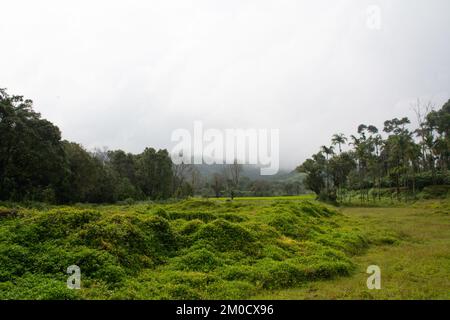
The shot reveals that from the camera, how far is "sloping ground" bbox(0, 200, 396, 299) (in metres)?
11.1

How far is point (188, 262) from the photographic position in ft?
46.3

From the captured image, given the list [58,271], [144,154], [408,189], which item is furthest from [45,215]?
[408,189]

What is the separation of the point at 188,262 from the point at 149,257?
1715 mm

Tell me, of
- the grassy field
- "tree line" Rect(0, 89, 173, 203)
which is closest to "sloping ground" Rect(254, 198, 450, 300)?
the grassy field

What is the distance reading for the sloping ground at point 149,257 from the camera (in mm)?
11102

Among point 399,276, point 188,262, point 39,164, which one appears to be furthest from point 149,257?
point 39,164

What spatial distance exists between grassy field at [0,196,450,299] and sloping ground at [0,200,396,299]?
4 cm

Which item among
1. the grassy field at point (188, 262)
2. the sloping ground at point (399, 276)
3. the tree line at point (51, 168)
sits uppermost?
the tree line at point (51, 168)

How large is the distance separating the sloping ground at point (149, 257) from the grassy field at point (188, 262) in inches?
1.5

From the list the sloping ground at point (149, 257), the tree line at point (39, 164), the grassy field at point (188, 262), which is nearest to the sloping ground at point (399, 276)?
the grassy field at point (188, 262)

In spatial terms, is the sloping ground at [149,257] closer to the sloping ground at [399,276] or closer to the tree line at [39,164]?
the sloping ground at [399,276]

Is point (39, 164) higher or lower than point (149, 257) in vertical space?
higher

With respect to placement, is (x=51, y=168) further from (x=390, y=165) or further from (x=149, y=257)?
A: (x=390, y=165)

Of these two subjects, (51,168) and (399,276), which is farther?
(51,168)
